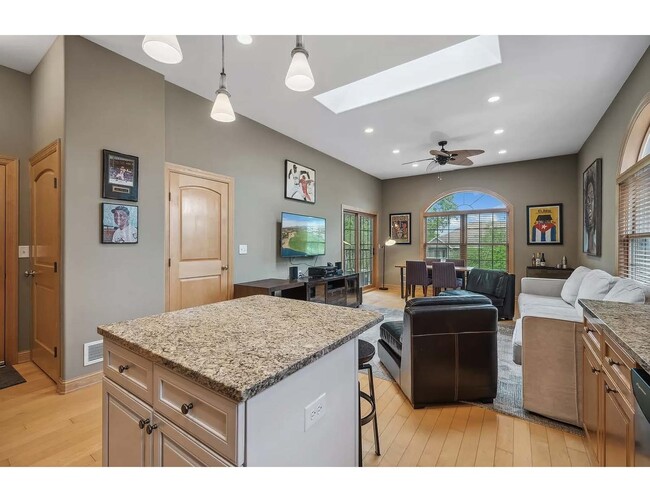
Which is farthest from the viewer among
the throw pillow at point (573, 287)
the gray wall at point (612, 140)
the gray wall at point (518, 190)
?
the gray wall at point (518, 190)

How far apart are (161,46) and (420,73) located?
2738 mm

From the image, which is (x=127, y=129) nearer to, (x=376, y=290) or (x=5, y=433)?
(x=5, y=433)

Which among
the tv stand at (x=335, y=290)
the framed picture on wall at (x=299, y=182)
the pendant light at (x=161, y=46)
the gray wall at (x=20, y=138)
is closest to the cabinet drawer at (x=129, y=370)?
the pendant light at (x=161, y=46)

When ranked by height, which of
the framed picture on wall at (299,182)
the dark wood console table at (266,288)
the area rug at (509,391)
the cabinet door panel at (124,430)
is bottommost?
the area rug at (509,391)

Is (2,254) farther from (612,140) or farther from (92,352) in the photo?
(612,140)

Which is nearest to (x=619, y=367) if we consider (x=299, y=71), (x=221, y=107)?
(x=299, y=71)

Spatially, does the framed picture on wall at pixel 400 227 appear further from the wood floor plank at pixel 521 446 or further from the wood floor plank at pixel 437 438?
the wood floor plank at pixel 521 446

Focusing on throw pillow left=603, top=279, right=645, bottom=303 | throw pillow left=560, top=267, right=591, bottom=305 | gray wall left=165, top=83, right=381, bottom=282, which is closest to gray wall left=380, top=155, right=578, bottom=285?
throw pillow left=560, top=267, right=591, bottom=305

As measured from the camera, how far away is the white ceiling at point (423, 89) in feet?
8.13

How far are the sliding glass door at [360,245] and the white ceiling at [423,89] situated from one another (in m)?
1.87

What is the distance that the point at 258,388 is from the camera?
74cm

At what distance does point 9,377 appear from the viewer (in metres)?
2.59

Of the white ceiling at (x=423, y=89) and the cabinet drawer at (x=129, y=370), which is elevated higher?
the white ceiling at (x=423, y=89)
